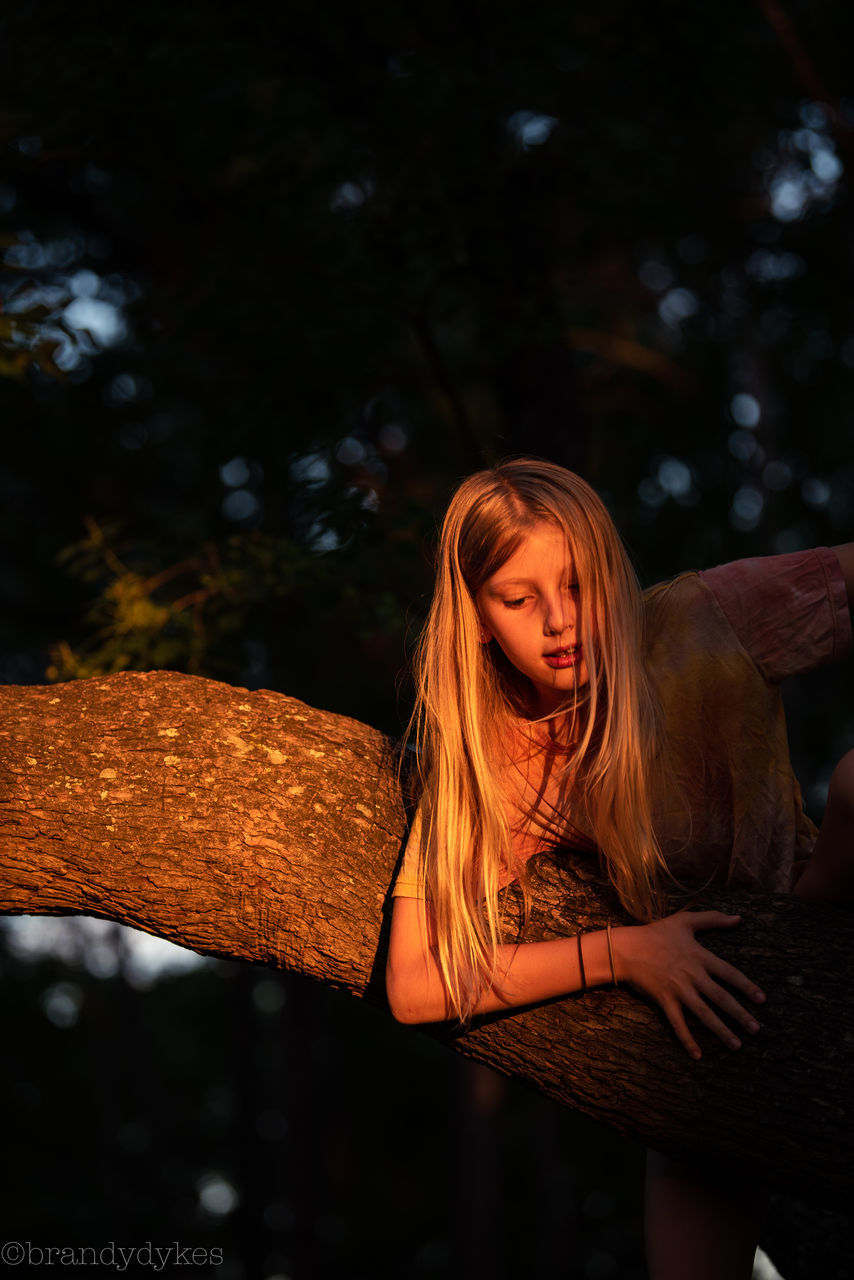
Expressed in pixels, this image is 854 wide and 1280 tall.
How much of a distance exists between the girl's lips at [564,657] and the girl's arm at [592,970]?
0.58 metres

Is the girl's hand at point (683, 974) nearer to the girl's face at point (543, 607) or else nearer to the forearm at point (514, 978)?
the forearm at point (514, 978)

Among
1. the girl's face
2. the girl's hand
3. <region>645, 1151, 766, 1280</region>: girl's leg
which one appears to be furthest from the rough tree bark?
the girl's face

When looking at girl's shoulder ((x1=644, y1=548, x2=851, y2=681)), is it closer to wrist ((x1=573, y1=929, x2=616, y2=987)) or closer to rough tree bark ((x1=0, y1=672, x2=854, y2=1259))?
rough tree bark ((x1=0, y1=672, x2=854, y2=1259))

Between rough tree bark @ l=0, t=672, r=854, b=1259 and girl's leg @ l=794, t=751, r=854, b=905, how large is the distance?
0.17 feet

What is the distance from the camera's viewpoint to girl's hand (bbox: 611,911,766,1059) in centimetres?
202

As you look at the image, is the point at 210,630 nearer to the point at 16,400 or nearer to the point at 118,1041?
the point at 16,400

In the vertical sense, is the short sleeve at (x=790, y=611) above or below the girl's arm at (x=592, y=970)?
above

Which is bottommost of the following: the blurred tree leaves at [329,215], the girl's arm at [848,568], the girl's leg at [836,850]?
the girl's leg at [836,850]

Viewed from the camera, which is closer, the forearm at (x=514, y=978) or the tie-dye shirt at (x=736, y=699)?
the forearm at (x=514, y=978)

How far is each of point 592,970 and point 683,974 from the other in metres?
0.19

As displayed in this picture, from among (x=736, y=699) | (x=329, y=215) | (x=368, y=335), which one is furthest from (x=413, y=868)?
(x=329, y=215)

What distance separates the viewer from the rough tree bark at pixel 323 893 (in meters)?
2.00

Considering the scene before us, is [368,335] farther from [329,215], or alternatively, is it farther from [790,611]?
[790,611]

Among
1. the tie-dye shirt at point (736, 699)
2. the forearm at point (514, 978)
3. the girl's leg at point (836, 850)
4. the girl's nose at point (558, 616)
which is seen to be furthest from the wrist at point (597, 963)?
the girl's nose at point (558, 616)
